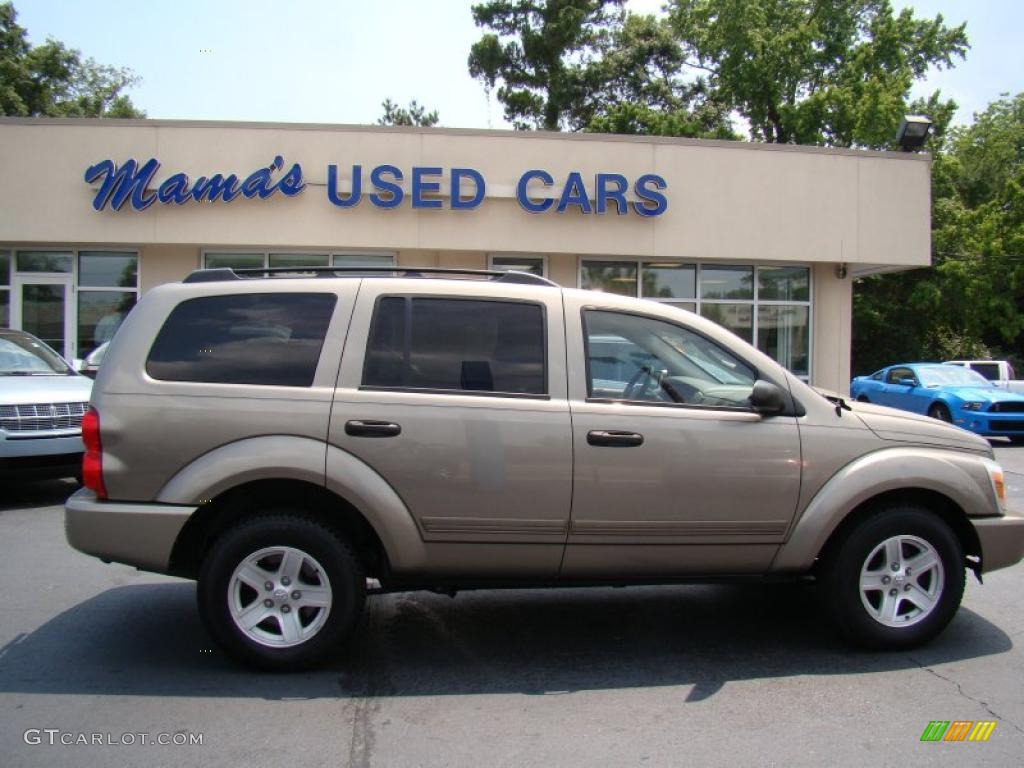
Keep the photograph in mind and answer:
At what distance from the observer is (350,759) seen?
11.1 ft

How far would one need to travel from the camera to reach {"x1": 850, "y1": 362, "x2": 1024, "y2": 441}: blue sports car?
47.6 ft

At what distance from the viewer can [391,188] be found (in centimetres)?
1496

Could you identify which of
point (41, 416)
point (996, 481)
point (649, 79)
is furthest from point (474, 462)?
point (649, 79)

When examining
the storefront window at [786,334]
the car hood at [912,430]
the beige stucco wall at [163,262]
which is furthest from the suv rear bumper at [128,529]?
the storefront window at [786,334]

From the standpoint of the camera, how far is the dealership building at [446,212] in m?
14.8

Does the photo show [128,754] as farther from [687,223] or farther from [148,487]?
[687,223]

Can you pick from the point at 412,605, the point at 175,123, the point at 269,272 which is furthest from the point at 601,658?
the point at 175,123

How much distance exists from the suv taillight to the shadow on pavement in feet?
3.12

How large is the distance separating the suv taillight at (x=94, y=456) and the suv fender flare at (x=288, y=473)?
0.96ft

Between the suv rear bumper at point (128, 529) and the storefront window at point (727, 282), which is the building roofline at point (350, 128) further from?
the suv rear bumper at point (128, 529)

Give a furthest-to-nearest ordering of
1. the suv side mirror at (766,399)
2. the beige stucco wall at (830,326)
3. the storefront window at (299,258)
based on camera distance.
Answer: the beige stucco wall at (830,326)
the storefront window at (299,258)
the suv side mirror at (766,399)

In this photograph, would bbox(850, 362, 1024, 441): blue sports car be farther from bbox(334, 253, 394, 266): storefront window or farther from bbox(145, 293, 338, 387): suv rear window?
bbox(145, 293, 338, 387): suv rear window

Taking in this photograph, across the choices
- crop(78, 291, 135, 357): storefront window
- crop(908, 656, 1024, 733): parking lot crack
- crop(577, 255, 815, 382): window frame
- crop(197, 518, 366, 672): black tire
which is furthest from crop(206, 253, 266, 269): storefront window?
crop(908, 656, 1024, 733): parking lot crack

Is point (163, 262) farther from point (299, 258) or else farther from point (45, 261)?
point (299, 258)
